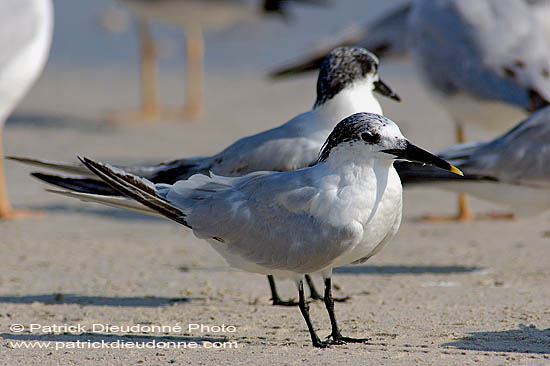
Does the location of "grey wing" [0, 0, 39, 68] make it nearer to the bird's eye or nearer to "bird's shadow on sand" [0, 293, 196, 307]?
"bird's shadow on sand" [0, 293, 196, 307]

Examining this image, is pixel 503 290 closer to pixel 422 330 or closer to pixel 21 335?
pixel 422 330

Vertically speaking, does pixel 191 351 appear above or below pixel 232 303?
below

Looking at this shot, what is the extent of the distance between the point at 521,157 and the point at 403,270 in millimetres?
864

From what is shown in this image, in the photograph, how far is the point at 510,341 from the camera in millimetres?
3713

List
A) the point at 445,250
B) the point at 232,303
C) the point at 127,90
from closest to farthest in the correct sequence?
the point at 232,303 < the point at 445,250 < the point at 127,90

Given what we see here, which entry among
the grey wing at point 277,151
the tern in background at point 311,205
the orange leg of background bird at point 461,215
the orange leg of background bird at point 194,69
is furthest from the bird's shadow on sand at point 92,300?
the orange leg of background bird at point 194,69

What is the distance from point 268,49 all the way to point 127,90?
2796 millimetres

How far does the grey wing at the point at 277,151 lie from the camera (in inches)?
174

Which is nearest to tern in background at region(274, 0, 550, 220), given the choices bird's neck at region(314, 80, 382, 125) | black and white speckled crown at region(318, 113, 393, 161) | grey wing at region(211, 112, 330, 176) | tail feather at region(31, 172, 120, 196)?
bird's neck at region(314, 80, 382, 125)

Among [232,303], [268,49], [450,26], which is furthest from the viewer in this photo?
[268,49]

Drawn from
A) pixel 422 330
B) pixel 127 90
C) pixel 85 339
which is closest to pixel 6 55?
pixel 85 339

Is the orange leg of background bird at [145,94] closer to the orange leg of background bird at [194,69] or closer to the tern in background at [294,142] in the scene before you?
the orange leg of background bird at [194,69]

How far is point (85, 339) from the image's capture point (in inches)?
152

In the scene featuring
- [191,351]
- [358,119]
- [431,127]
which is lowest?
[191,351]
